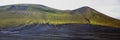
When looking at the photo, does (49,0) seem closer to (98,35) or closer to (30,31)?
(30,31)

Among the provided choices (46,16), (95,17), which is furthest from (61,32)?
(95,17)

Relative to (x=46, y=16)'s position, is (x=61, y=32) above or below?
below

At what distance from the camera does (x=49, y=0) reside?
7.35ft

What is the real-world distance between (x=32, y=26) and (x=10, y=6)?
0.46 m

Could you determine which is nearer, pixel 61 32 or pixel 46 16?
pixel 61 32

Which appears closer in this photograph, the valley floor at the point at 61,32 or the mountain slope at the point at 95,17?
the valley floor at the point at 61,32

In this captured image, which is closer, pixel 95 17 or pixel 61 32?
pixel 61 32

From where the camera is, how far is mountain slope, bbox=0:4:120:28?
1.86 metres

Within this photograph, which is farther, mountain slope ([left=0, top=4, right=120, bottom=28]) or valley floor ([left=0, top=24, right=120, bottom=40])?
mountain slope ([left=0, top=4, right=120, bottom=28])

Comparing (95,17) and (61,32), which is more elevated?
(95,17)

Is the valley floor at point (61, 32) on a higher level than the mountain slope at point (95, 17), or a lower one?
lower

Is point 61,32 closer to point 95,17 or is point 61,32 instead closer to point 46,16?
point 46,16

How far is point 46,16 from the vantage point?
194cm

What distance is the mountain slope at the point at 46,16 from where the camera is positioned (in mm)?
1858
